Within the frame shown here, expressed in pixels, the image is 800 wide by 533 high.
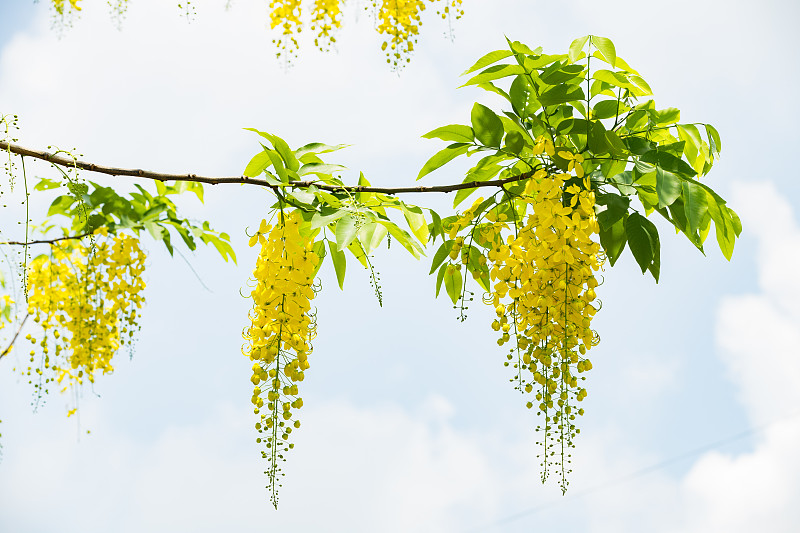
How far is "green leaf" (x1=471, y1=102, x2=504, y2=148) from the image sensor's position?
4.49 ft

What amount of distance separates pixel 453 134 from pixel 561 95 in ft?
0.73

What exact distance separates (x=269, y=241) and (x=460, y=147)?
1.41ft

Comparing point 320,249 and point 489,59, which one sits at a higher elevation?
point 489,59

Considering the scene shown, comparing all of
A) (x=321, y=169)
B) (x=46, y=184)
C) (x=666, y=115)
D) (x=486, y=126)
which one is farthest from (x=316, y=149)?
(x=46, y=184)

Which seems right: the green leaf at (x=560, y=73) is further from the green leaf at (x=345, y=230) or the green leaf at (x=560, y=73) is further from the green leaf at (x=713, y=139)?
the green leaf at (x=345, y=230)

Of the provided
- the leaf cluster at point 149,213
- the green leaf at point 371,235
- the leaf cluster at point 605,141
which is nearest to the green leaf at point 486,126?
the leaf cluster at point 605,141

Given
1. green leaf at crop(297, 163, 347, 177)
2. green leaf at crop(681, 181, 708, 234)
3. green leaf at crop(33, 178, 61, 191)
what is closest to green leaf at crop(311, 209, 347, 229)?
green leaf at crop(297, 163, 347, 177)

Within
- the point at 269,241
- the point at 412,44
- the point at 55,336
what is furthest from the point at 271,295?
the point at 412,44

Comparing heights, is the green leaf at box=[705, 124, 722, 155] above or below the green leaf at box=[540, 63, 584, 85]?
below

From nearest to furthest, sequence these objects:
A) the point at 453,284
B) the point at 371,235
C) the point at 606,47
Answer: the point at 371,235
the point at 606,47
the point at 453,284

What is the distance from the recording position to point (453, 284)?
1.51 meters

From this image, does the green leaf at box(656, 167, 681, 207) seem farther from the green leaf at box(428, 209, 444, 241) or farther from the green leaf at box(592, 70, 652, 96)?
the green leaf at box(428, 209, 444, 241)

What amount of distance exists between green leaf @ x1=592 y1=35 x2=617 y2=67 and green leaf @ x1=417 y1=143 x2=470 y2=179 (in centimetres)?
31

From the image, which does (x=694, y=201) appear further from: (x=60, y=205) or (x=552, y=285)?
(x=60, y=205)
